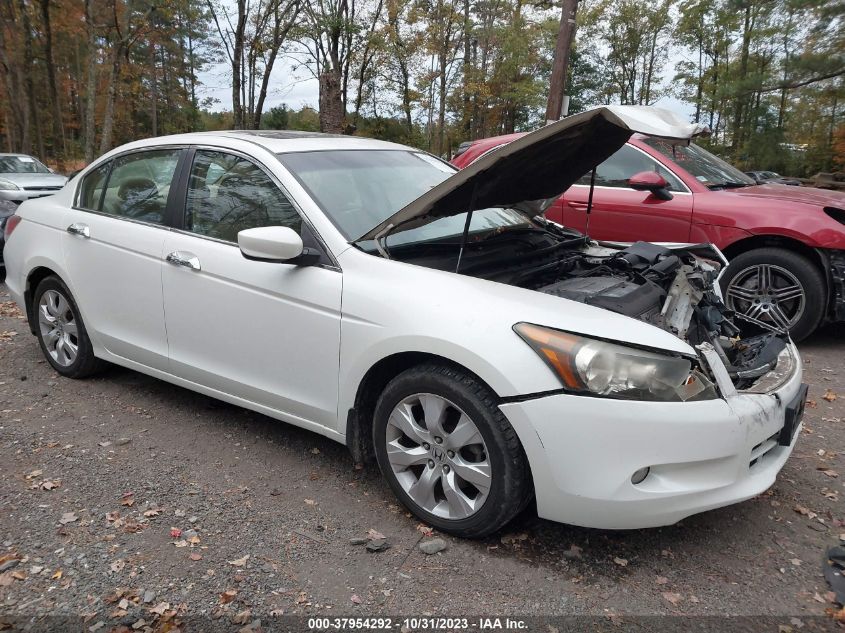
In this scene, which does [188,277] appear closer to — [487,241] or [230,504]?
[230,504]

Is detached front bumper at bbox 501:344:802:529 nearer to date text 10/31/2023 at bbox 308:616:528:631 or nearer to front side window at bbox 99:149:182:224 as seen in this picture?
date text 10/31/2023 at bbox 308:616:528:631

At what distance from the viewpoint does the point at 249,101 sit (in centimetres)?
3319

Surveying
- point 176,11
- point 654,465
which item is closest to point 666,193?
point 654,465

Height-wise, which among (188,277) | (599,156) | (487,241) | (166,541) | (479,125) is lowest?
(166,541)

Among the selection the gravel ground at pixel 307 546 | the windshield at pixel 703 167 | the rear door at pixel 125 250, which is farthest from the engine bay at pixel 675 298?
the windshield at pixel 703 167

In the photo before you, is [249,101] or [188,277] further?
[249,101]

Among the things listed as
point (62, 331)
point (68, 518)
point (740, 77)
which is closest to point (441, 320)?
point (68, 518)

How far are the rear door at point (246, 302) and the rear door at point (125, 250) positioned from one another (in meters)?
0.16

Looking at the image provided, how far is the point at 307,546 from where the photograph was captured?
272 centimetres

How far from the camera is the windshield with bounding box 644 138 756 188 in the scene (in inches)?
233

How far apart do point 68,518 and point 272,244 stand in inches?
60.4

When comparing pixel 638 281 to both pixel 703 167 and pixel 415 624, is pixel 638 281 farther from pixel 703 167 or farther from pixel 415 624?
pixel 703 167

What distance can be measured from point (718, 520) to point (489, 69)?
1316 inches

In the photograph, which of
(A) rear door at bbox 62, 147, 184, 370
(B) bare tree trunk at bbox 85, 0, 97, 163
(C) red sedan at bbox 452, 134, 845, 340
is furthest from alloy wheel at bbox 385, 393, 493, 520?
(B) bare tree trunk at bbox 85, 0, 97, 163
